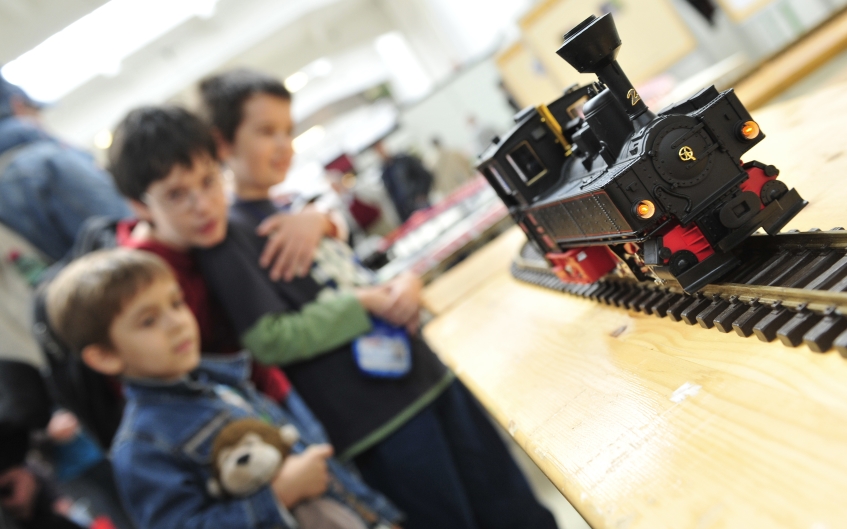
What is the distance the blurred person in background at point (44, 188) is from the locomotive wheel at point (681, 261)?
12.8ft

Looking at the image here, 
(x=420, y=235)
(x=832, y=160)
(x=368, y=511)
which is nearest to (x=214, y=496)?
(x=368, y=511)

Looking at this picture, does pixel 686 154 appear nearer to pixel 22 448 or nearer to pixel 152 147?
pixel 152 147

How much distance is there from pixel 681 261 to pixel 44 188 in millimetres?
4301

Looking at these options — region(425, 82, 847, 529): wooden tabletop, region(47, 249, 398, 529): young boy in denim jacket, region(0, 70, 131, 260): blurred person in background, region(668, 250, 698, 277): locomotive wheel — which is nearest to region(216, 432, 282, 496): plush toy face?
region(47, 249, 398, 529): young boy in denim jacket

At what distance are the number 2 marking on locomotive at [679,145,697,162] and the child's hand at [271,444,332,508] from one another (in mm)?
1908

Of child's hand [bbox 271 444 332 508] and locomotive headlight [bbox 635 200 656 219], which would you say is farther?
child's hand [bbox 271 444 332 508]

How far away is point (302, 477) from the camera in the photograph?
2.41 metres

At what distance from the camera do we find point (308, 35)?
1201 cm

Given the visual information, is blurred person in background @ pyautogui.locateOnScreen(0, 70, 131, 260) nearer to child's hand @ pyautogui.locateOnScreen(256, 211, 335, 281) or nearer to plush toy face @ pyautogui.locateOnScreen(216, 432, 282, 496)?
child's hand @ pyautogui.locateOnScreen(256, 211, 335, 281)

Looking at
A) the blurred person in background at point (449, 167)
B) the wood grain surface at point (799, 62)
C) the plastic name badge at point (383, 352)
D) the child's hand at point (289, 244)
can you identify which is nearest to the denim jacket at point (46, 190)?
the child's hand at point (289, 244)

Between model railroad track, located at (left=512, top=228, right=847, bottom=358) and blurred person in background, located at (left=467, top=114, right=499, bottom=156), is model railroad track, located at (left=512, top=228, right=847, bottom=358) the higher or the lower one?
the lower one

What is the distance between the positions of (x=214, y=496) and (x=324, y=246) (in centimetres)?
135

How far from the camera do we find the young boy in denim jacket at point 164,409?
7.29 feet

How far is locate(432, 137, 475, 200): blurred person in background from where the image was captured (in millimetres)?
6275
